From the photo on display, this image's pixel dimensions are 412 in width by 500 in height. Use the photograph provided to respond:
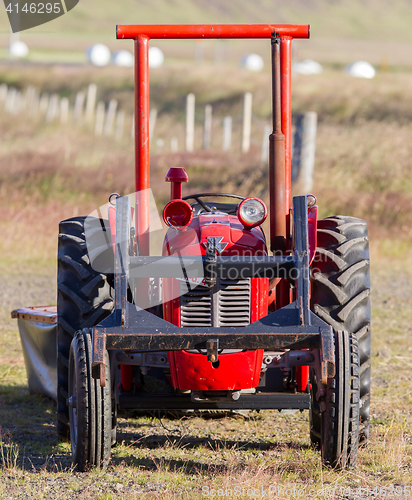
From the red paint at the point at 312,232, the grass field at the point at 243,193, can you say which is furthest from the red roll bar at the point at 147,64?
the grass field at the point at 243,193

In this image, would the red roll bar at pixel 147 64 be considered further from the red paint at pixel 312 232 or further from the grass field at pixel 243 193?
the grass field at pixel 243 193

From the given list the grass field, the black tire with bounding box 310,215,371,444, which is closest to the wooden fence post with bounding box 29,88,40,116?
the grass field

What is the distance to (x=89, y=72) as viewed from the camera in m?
37.4

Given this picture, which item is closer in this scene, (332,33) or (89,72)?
(89,72)

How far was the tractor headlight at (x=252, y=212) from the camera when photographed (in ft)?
12.7

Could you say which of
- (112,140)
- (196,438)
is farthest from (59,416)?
(112,140)

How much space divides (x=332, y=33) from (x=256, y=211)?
123 meters

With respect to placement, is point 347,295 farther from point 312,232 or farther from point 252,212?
point 252,212

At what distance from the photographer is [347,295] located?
4.16 metres

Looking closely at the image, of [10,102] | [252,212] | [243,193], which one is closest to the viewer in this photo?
[252,212]

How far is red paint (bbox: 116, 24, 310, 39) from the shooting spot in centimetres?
Answer: 416

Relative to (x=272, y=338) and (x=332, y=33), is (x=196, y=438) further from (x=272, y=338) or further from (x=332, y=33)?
(x=332, y=33)

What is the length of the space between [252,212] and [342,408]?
3.90ft

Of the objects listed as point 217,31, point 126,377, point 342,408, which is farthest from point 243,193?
point 342,408
